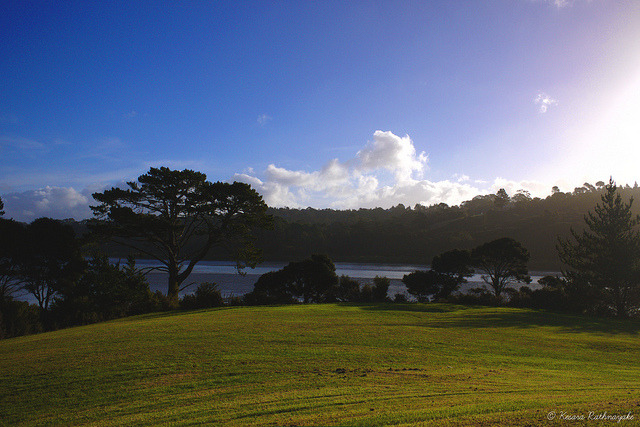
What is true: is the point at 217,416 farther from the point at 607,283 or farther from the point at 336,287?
the point at 607,283

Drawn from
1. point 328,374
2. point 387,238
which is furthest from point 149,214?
point 387,238

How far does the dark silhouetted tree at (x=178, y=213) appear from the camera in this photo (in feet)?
94.9

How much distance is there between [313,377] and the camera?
8.26 meters

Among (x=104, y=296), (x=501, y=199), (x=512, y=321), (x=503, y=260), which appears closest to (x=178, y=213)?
(x=104, y=296)

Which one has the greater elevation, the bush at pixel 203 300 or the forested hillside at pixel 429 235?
the forested hillside at pixel 429 235

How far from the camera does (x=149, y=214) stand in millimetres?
30219

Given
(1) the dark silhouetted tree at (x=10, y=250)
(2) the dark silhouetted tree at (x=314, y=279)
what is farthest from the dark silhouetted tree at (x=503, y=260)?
(1) the dark silhouetted tree at (x=10, y=250)

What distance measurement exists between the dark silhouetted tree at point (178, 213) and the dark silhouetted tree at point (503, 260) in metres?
26.3

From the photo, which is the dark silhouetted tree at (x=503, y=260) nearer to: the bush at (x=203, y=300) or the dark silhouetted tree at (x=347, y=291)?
the dark silhouetted tree at (x=347, y=291)

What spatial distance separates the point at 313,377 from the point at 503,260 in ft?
131

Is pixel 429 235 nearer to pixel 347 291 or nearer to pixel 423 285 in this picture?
pixel 423 285

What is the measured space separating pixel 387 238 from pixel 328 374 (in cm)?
9483

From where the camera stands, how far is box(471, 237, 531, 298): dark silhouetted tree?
4181cm

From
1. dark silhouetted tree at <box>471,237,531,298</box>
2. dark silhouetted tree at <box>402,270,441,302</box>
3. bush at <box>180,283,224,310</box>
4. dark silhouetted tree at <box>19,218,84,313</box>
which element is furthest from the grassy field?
dark silhouetted tree at <box>471,237,531,298</box>
